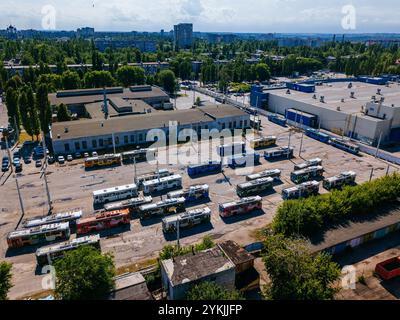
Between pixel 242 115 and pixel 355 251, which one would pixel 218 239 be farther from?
pixel 242 115

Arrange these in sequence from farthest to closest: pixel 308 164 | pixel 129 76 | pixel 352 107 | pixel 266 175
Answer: pixel 129 76 → pixel 352 107 → pixel 308 164 → pixel 266 175

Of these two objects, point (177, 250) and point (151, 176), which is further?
point (151, 176)

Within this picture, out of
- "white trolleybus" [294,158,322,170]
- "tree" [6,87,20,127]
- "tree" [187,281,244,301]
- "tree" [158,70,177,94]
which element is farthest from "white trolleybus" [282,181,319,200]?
"tree" [158,70,177,94]

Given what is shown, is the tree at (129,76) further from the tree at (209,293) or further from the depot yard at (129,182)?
the tree at (209,293)

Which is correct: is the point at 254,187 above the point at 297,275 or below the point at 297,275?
below

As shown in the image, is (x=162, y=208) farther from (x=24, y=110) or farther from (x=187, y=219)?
(x=24, y=110)

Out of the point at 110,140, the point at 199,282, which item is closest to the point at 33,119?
the point at 110,140

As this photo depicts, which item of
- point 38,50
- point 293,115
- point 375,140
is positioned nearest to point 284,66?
point 293,115

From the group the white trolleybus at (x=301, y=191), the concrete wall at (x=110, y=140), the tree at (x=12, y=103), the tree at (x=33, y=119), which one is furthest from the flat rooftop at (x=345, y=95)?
the tree at (x=12, y=103)

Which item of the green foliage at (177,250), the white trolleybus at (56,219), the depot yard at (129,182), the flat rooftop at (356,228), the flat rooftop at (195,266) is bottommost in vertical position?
the depot yard at (129,182)
